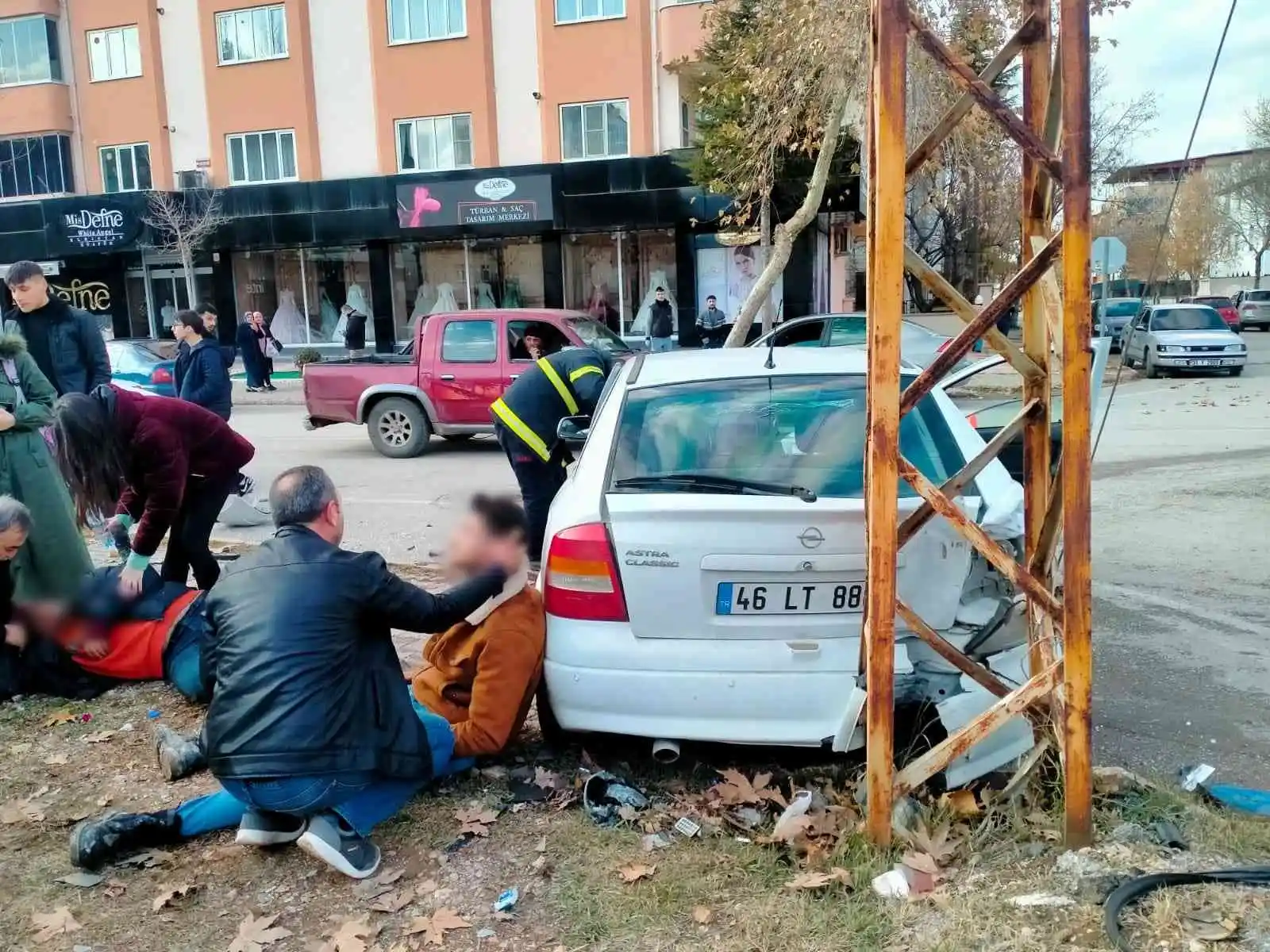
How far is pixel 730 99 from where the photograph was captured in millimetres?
18328

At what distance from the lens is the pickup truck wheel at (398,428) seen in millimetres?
12383

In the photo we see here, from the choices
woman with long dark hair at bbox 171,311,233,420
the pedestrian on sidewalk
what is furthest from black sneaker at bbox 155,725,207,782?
the pedestrian on sidewalk

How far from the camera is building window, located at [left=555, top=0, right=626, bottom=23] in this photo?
978 inches

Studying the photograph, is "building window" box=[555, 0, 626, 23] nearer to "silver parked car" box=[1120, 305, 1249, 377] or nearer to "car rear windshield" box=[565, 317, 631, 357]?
"silver parked car" box=[1120, 305, 1249, 377]

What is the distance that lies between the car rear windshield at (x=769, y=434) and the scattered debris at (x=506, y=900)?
4.36 feet

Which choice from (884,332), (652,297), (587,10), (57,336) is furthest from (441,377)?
(587,10)

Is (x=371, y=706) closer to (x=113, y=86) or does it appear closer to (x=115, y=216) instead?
(x=115, y=216)

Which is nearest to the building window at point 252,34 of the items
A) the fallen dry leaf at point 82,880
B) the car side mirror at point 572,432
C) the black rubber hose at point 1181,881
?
the car side mirror at point 572,432

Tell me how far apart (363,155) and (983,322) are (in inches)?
1036

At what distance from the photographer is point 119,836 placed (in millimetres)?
3254

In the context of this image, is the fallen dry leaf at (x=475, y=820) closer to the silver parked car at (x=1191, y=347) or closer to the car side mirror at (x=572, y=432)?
the car side mirror at (x=572, y=432)

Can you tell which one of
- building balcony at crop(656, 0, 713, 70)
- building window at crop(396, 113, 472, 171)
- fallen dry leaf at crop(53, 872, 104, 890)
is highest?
building balcony at crop(656, 0, 713, 70)

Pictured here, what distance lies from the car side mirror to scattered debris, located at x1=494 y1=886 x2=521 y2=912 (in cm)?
239

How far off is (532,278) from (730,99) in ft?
32.7
